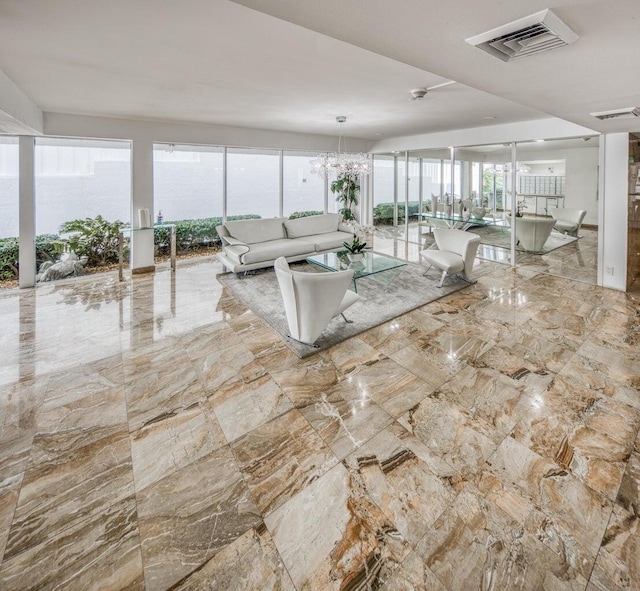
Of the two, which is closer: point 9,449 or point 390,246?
point 9,449

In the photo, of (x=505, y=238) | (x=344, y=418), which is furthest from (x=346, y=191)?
(x=344, y=418)

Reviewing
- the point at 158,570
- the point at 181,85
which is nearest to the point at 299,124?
the point at 181,85

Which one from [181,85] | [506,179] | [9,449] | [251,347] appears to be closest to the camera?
[9,449]

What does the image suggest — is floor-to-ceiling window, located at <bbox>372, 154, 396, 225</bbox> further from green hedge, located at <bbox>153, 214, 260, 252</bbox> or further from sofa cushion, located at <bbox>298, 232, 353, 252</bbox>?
green hedge, located at <bbox>153, 214, 260, 252</bbox>

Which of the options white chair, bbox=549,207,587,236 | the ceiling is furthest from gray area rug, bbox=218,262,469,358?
the ceiling

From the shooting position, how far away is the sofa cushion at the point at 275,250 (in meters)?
5.41

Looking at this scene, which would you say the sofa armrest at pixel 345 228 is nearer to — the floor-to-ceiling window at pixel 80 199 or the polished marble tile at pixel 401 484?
the floor-to-ceiling window at pixel 80 199

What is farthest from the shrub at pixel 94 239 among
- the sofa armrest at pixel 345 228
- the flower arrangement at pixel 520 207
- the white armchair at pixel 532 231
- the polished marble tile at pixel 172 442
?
the white armchair at pixel 532 231

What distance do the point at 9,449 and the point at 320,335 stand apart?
236cm

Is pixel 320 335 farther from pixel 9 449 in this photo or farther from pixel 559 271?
pixel 559 271

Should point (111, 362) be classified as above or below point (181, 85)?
below

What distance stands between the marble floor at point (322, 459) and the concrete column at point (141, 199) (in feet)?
8.31

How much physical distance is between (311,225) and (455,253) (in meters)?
2.93

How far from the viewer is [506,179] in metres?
6.12
